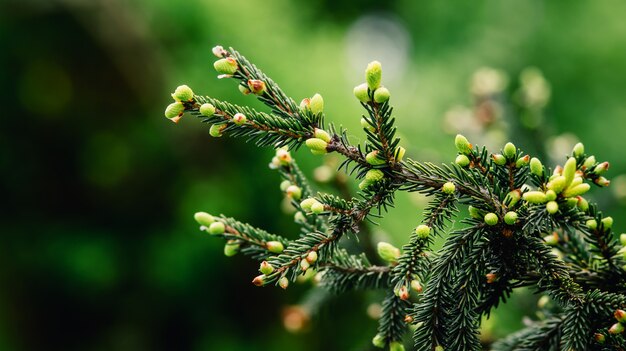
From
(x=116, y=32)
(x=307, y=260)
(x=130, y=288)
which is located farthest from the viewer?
(x=116, y=32)

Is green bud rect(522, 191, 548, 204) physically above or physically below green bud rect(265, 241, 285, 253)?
above

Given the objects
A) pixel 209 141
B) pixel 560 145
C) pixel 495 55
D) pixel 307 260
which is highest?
pixel 495 55

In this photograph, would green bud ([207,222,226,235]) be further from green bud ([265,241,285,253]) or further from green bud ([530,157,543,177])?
green bud ([530,157,543,177])

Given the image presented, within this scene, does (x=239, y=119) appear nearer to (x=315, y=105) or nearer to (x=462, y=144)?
(x=315, y=105)

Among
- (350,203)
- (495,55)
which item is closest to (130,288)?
(350,203)

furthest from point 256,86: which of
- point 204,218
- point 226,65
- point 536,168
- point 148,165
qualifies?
point 148,165

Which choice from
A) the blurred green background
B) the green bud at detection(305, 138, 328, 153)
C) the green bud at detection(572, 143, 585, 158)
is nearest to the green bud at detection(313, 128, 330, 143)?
the green bud at detection(305, 138, 328, 153)

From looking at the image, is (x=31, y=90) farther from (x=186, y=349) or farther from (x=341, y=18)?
(x=341, y=18)

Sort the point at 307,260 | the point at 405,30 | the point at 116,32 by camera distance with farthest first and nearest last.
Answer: the point at 405,30 < the point at 116,32 < the point at 307,260
